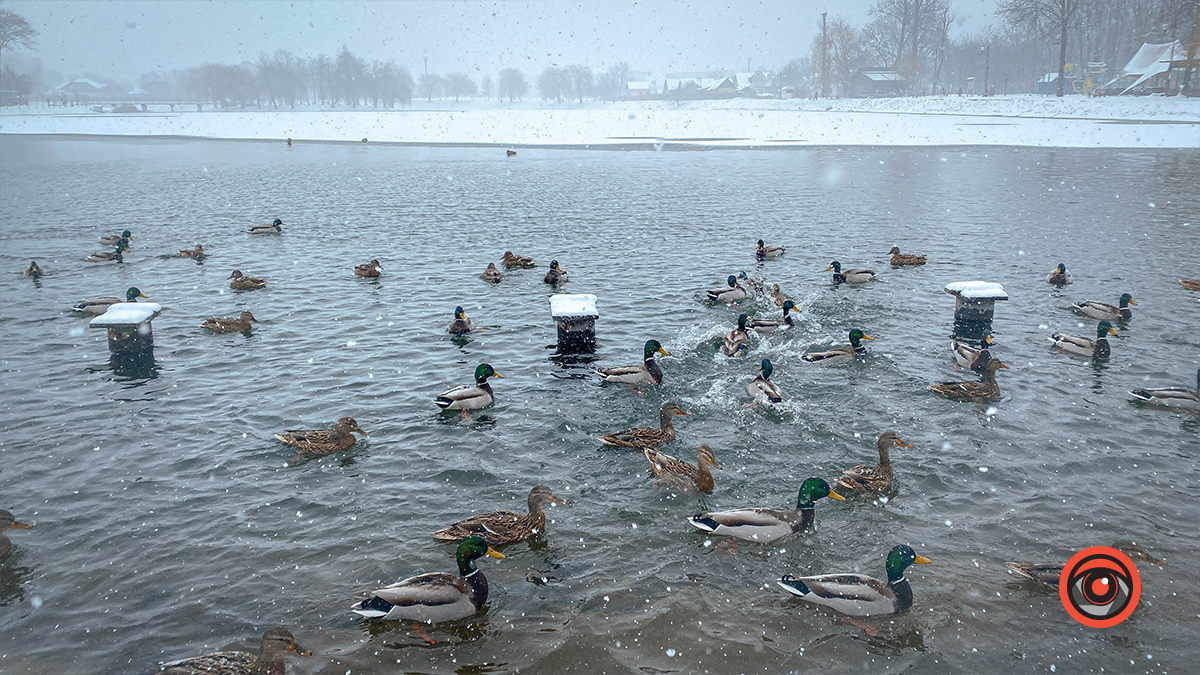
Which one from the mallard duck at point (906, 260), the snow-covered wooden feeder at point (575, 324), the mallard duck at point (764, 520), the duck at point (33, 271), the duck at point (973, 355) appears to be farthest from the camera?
the mallard duck at point (906, 260)

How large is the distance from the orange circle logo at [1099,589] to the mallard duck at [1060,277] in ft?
38.2

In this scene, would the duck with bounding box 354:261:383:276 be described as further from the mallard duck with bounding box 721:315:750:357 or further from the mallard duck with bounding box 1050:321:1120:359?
the mallard duck with bounding box 1050:321:1120:359

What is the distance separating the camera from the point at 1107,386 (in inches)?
461

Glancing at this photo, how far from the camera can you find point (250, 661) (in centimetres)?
608

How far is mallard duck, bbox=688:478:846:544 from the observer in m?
7.87

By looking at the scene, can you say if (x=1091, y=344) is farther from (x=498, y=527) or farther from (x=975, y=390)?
(x=498, y=527)

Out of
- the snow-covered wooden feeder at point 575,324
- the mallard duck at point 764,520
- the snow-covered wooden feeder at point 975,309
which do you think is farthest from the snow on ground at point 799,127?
the mallard duck at point 764,520

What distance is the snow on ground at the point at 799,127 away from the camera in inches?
2014

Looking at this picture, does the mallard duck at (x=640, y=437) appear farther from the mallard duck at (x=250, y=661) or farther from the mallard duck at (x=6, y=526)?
the mallard duck at (x=6, y=526)

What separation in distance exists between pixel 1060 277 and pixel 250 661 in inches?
696

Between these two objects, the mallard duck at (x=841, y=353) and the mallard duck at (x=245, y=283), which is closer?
the mallard duck at (x=841, y=353)

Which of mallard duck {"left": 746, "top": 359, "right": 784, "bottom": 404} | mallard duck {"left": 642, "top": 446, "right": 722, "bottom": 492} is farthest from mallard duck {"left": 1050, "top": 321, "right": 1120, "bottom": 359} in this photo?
mallard duck {"left": 642, "top": 446, "right": 722, "bottom": 492}

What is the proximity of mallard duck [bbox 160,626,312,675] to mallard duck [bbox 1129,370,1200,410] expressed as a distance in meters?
11.6

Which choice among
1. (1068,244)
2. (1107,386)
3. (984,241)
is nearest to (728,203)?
(984,241)
